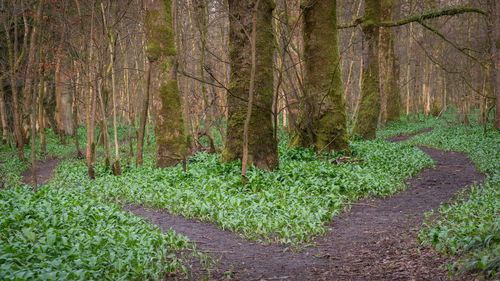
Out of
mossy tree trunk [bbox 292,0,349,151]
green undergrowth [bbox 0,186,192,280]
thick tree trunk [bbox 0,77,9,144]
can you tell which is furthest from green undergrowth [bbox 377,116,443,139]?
thick tree trunk [bbox 0,77,9,144]

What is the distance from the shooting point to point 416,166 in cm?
1038

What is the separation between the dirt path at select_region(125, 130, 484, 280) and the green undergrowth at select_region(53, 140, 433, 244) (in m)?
0.26

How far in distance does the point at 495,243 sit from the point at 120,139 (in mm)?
25400

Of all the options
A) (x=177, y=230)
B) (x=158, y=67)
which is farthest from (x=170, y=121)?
(x=177, y=230)

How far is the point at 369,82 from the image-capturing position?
1658cm

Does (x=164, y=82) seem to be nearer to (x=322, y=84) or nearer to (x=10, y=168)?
(x=322, y=84)

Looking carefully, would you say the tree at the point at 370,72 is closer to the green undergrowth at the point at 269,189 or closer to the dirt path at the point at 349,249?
the green undergrowth at the point at 269,189

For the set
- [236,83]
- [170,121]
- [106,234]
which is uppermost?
[236,83]

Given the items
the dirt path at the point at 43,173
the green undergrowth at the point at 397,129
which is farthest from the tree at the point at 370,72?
the dirt path at the point at 43,173

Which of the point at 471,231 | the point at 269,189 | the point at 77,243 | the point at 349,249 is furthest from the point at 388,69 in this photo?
the point at 77,243

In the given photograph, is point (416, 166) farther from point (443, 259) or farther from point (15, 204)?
point (15, 204)

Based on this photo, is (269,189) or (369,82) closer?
(269,189)

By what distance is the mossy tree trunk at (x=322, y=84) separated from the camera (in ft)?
37.9

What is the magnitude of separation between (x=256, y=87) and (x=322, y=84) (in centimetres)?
334
